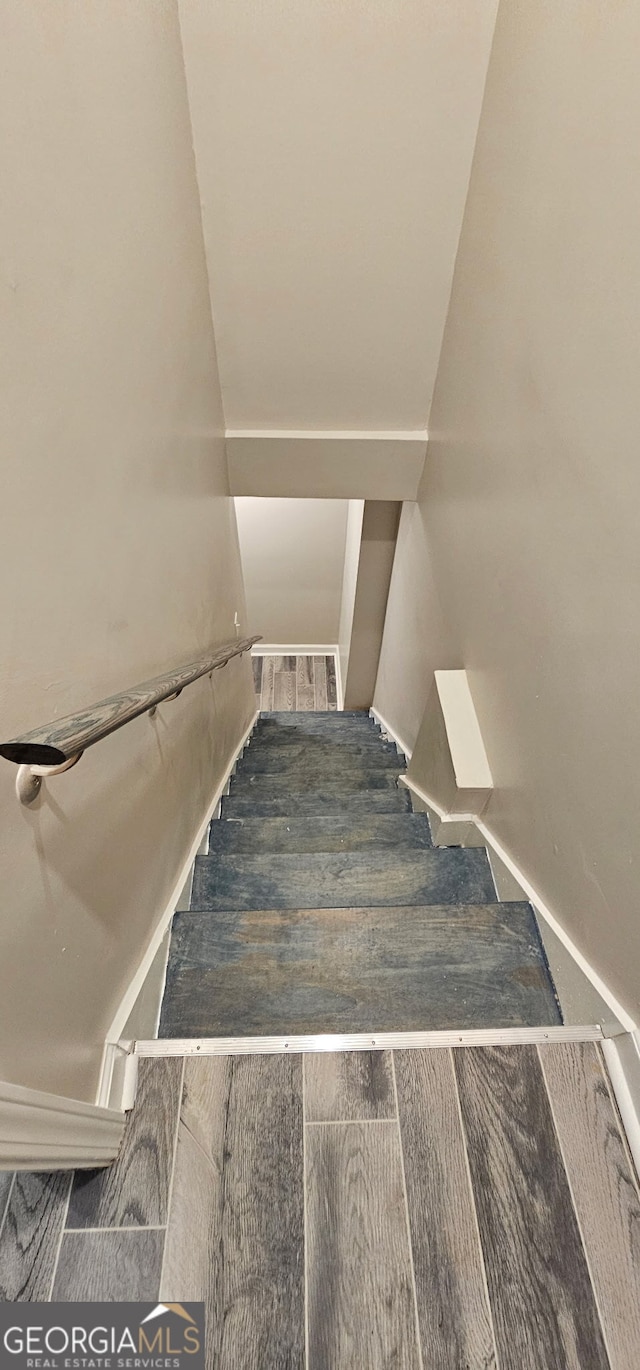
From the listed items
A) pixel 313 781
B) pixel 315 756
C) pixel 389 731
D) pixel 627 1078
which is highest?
pixel 389 731

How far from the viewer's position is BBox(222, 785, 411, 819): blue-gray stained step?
2.71 metres

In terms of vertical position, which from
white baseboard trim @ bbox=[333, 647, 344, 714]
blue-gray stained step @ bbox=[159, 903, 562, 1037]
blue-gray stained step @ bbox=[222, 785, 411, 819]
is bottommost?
blue-gray stained step @ bbox=[159, 903, 562, 1037]

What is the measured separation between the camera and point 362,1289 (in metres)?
0.97

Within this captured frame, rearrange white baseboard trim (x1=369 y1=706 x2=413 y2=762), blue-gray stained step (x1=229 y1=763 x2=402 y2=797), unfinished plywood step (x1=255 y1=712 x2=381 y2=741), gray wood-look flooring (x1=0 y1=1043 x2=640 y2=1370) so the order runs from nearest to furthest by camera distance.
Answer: gray wood-look flooring (x1=0 y1=1043 x2=640 y2=1370) → blue-gray stained step (x1=229 y1=763 x2=402 y2=797) → white baseboard trim (x1=369 y1=706 x2=413 y2=762) → unfinished plywood step (x1=255 y1=712 x2=381 y2=741)

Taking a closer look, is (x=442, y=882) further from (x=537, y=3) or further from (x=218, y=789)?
(x=537, y=3)

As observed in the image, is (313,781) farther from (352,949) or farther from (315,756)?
(352,949)

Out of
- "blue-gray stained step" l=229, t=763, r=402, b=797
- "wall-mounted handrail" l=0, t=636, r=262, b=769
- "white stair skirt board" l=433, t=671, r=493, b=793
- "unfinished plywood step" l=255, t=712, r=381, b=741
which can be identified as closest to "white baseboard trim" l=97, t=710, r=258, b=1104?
"wall-mounted handrail" l=0, t=636, r=262, b=769

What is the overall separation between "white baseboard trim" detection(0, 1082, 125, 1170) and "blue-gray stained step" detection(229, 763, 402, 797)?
6.51 ft

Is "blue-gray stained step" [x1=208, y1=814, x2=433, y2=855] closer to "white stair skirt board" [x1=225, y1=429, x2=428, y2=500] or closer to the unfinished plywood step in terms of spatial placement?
"white stair skirt board" [x1=225, y1=429, x2=428, y2=500]

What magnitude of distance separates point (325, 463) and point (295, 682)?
11.7 ft

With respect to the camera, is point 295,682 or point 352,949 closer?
point 352,949

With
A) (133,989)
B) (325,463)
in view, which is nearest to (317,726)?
(325,463)

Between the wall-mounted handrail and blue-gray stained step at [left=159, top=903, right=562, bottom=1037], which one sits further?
blue-gray stained step at [left=159, top=903, right=562, bottom=1037]

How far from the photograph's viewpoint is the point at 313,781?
3.38 metres
